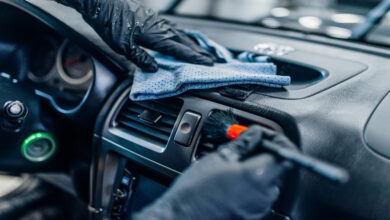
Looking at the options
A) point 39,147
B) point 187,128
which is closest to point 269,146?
point 187,128

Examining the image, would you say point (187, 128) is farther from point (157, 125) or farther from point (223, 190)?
point (223, 190)

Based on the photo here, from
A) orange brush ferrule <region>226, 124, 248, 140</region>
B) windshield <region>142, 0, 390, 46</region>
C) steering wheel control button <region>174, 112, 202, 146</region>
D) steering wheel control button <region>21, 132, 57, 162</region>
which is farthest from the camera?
windshield <region>142, 0, 390, 46</region>

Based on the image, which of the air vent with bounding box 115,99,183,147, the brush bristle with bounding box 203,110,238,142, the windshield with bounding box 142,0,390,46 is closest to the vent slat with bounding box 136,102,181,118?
the air vent with bounding box 115,99,183,147

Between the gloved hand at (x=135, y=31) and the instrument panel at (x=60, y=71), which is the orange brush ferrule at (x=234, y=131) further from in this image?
the instrument panel at (x=60, y=71)

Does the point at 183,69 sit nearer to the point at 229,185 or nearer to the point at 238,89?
the point at 238,89

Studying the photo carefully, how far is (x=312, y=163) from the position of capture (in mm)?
402

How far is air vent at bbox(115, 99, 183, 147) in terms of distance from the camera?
78cm

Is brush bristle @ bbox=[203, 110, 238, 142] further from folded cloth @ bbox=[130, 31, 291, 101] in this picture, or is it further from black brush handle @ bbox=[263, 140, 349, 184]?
black brush handle @ bbox=[263, 140, 349, 184]

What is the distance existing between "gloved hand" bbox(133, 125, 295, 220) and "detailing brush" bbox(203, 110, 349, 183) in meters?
0.02

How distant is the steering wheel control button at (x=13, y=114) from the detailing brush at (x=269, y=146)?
49cm

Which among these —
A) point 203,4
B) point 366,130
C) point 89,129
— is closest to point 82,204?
point 89,129

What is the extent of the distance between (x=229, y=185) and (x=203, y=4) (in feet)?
7.06

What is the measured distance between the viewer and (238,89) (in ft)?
2.43

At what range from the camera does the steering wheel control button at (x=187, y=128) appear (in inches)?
28.4
